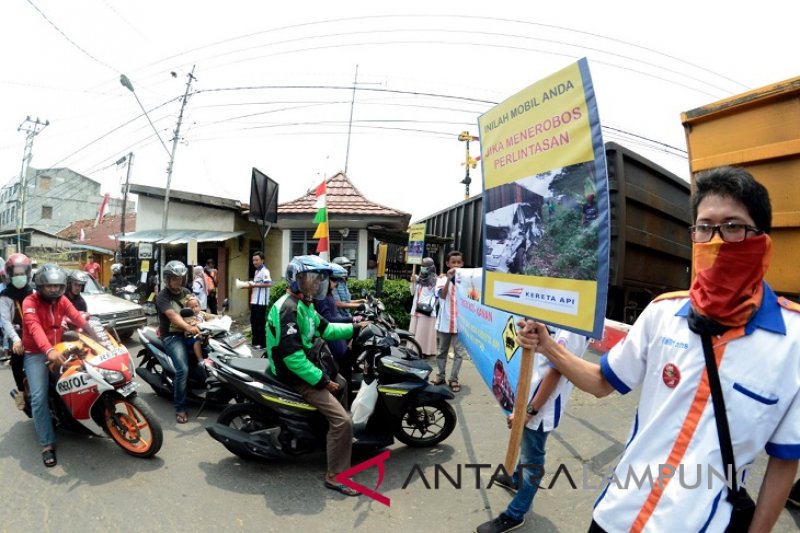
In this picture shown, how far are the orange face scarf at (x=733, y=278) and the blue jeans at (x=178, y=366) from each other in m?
4.57

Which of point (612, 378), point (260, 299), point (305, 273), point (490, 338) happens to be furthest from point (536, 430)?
point (260, 299)

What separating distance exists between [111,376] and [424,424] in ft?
8.63

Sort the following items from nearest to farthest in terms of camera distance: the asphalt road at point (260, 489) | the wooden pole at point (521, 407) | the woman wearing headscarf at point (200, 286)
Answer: the wooden pole at point (521, 407) < the asphalt road at point (260, 489) < the woman wearing headscarf at point (200, 286)

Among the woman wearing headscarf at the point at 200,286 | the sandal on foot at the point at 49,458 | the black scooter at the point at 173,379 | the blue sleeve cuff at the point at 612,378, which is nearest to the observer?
the blue sleeve cuff at the point at 612,378

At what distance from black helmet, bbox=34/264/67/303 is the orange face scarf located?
4446 mm

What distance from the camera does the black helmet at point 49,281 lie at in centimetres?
346

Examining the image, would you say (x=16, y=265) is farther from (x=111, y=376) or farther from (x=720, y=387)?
(x=720, y=387)

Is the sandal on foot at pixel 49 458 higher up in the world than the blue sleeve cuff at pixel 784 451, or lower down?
lower down

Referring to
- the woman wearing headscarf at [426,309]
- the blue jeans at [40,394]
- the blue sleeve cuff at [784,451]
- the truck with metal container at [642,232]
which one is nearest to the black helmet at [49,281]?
the blue jeans at [40,394]

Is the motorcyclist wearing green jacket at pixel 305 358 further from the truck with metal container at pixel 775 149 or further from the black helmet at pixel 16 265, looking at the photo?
the truck with metal container at pixel 775 149

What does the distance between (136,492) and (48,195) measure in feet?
157

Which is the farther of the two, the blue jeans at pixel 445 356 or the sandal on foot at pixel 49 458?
the blue jeans at pixel 445 356

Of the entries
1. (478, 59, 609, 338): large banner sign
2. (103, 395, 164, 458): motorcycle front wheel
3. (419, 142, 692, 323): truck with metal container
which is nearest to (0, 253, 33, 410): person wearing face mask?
(103, 395, 164, 458): motorcycle front wheel

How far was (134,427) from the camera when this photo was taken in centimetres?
346
